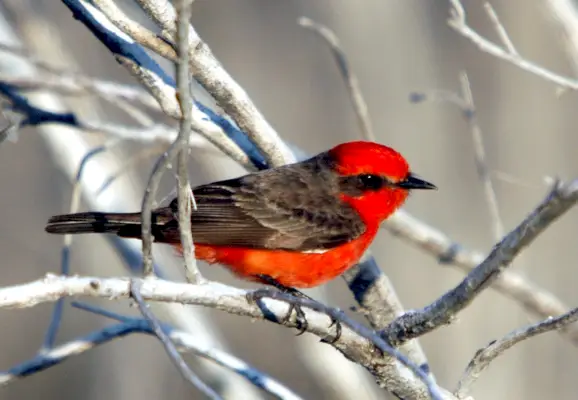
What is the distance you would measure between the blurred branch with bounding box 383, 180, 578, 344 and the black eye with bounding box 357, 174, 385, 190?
1.76 metres

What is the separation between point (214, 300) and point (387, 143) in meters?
6.26

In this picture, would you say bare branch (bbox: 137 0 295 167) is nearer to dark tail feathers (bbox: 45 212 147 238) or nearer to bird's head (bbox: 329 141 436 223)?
dark tail feathers (bbox: 45 212 147 238)

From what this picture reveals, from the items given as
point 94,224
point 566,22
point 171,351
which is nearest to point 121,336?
point 94,224

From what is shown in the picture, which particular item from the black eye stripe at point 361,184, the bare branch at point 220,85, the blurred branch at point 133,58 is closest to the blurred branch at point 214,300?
the bare branch at point 220,85

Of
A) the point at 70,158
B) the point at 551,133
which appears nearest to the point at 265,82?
the point at 551,133

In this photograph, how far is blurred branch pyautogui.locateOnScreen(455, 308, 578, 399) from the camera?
2.64 metres

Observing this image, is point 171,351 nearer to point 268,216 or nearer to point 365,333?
point 365,333

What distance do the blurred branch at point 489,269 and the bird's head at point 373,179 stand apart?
171cm

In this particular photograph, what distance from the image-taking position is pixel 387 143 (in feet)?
28.9

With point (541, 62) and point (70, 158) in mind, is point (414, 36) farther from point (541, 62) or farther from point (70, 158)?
point (70, 158)

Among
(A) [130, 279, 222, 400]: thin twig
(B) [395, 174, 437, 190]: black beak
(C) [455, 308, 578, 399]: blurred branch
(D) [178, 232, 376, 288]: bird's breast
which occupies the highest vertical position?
(B) [395, 174, 437, 190]: black beak

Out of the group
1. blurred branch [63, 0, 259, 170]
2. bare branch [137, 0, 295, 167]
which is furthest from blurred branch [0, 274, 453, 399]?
blurred branch [63, 0, 259, 170]

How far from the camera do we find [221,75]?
3568 mm

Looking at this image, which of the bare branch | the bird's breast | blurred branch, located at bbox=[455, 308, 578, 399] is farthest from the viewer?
the bird's breast
